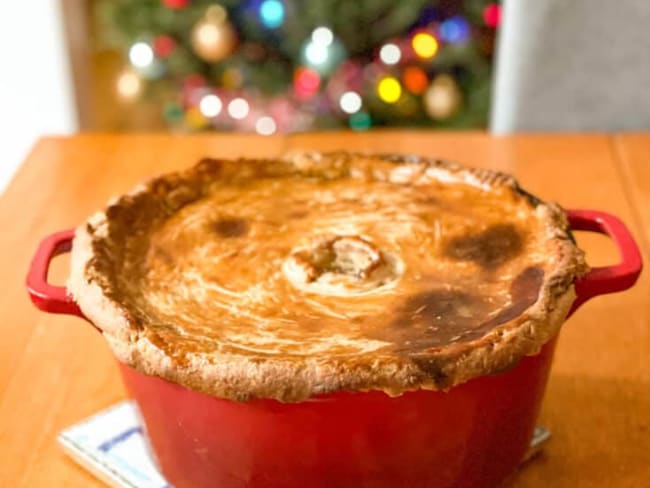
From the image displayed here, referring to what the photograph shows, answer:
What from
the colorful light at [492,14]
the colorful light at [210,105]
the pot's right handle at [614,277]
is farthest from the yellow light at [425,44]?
the pot's right handle at [614,277]

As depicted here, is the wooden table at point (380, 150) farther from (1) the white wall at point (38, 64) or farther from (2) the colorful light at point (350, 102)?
(2) the colorful light at point (350, 102)

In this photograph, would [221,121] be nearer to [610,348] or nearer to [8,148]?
[8,148]

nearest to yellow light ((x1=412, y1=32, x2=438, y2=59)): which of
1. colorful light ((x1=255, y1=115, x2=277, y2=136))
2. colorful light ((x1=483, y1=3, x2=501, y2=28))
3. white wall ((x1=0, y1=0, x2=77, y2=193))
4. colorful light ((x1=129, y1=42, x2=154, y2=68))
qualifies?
colorful light ((x1=483, y1=3, x2=501, y2=28))

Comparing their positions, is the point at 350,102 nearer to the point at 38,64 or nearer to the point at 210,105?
the point at 210,105

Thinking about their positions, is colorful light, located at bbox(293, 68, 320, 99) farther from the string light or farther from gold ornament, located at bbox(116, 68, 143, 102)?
gold ornament, located at bbox(116, 68, 143, 102)

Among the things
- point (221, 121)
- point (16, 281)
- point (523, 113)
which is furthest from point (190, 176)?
point (221, 121)
